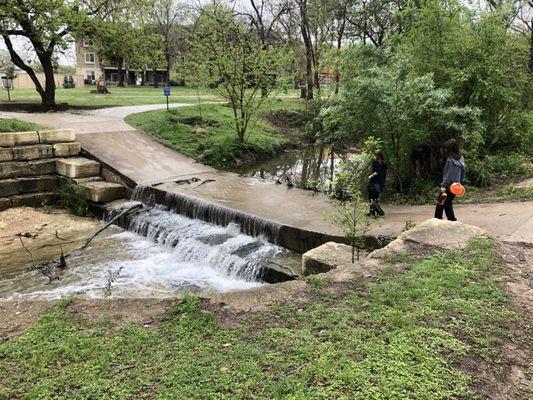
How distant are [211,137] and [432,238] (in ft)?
38.6

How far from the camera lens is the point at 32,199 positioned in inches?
492

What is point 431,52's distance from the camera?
11.2 m

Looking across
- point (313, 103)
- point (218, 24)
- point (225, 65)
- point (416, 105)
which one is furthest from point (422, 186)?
point (313, 103)

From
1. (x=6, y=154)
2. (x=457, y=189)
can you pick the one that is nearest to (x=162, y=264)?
(x=457, y=189)

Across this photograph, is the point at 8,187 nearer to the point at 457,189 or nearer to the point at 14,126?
the point at 14,126

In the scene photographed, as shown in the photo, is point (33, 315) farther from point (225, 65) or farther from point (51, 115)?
point (51, 115)

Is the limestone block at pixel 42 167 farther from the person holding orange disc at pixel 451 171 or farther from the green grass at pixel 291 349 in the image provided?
the person holding orange disc at pixel 451 171

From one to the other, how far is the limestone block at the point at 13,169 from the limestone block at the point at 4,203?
0.63m

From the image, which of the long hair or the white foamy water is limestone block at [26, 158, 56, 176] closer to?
the white foamy water

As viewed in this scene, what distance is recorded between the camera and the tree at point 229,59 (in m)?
14.9

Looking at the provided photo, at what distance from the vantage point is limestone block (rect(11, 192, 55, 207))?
12.2 m

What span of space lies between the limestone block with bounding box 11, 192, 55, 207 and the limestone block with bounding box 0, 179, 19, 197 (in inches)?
6.3

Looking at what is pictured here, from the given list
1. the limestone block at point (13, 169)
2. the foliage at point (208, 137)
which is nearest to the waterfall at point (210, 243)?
the limestone block at point (13, 169)

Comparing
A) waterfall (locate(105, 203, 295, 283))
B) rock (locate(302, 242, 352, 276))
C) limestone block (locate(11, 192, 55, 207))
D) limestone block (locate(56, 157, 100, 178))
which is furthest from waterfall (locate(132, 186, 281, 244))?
limestone block (locate(11, 192, 55, 207))
